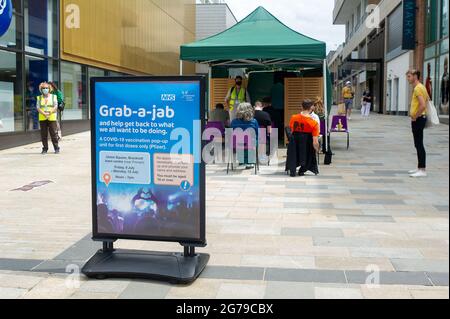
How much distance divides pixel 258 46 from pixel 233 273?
9.13 meters

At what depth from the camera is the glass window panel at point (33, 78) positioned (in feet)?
52.7

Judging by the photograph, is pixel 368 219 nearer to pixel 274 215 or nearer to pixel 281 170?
pixel 274 215

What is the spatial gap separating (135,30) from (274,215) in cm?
2166

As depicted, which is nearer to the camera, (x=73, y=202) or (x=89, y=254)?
(x=89, y=254)

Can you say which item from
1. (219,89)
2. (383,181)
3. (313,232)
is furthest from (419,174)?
(219,89)

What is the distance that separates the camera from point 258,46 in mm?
12812

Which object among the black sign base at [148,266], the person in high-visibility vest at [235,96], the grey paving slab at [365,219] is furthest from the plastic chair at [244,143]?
the black sign base at [148,266]

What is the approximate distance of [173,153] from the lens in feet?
13.8

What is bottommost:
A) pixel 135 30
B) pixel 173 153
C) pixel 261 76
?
pixel 173 153

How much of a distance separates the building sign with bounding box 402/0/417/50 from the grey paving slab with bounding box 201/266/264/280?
2699cm

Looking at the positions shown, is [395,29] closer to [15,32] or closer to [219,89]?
[219,89]

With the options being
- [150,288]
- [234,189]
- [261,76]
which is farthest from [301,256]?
[261,76]

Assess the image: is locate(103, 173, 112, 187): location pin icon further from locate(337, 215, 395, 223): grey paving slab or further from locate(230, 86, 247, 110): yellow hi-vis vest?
locate(230, 86, 247, 110): yellow hi-vis vest
